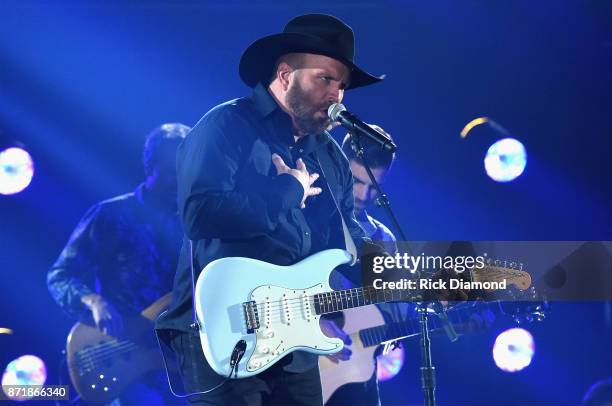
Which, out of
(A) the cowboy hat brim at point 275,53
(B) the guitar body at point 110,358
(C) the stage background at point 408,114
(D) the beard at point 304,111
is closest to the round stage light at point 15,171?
(C) the stage background at point 408,114

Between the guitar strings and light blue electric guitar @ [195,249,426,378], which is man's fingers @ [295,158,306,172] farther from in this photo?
the guitar strings

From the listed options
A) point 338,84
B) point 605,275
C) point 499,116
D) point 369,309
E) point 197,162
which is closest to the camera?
point 197,162

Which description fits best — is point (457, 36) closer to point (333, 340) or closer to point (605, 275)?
point (605, 275)

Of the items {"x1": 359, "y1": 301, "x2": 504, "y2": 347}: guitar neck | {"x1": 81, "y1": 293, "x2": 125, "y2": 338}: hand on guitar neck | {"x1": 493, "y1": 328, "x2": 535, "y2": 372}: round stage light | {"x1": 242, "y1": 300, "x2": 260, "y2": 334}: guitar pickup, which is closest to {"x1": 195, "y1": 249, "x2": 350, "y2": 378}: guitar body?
{"x1": 242, "y1": 300, "x2": 260, "y2": 334}: guitar pickup

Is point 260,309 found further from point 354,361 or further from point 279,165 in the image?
point 354,361

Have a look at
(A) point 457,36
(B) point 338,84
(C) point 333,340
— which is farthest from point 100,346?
(A) point 457,36

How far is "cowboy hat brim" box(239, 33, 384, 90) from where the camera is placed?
262 centimetres

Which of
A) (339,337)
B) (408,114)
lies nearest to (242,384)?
(339,337)

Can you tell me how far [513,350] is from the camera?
430 cm

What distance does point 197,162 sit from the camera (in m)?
2.34

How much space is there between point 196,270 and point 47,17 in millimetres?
2546

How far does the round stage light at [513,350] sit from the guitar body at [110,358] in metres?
2.13

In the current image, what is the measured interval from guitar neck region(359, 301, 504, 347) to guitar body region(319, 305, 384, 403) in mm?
28

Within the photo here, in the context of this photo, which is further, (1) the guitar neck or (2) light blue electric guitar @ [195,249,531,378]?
(1) the guitar neck
